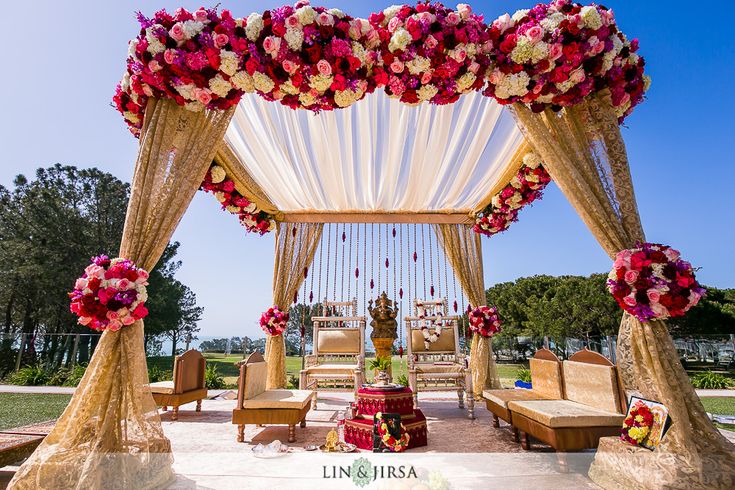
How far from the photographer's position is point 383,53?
2.95 metres

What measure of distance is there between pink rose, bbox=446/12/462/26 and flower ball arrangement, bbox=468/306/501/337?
4412 mm

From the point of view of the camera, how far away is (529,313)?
21.0 m

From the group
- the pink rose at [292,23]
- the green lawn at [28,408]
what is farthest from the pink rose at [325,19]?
the green lawn at [28,408]

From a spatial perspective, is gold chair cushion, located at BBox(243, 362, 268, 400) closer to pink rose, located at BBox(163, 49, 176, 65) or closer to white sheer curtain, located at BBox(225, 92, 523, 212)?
white sheer curtain, located at BBox(225, 92, 523, 212)

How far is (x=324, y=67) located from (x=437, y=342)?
4.31 meters

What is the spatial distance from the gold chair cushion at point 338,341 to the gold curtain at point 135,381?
3.46 metres

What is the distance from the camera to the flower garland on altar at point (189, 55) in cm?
285

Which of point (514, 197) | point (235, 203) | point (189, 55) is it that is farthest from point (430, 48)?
point (235, 203)

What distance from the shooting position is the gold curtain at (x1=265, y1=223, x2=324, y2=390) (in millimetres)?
6156

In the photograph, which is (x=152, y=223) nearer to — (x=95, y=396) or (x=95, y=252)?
(x=95, y=396)

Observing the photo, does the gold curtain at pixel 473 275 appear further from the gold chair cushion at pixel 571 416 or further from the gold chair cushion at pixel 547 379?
the gold chair cushion at pixel 571 416

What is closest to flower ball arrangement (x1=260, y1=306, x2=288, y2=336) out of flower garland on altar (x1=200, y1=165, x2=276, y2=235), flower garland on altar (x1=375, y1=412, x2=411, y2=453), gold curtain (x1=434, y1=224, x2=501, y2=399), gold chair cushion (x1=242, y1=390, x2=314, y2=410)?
flower garland on altar (x1=200, y1=165, x2=276, y2=235)

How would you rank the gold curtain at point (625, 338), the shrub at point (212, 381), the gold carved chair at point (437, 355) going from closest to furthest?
the gold curtain at point (625, 338) < the gold carved chair at point (437, 355) < the shrub at point (212, 381)

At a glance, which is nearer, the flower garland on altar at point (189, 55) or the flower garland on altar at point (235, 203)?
the flower garland on altar at point (189, 55)
